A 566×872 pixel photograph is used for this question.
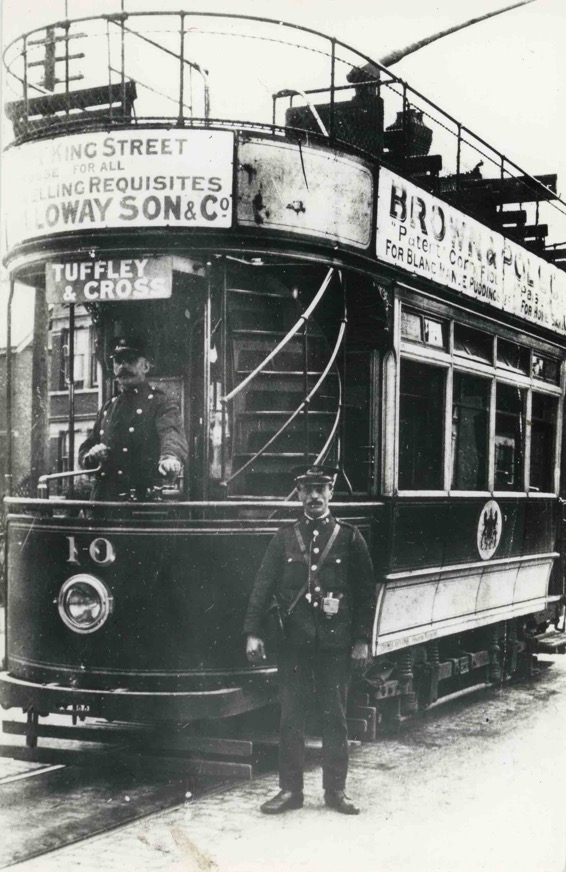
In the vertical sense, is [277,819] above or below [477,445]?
below

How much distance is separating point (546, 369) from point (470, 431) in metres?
1.99

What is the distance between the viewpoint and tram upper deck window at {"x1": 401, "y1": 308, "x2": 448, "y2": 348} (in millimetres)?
7035

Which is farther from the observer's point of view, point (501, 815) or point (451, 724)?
point (451, 724)

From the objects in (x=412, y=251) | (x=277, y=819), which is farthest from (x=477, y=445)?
(x=277, y=819)

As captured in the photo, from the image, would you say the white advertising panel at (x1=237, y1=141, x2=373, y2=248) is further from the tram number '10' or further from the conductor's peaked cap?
the tram number '10'

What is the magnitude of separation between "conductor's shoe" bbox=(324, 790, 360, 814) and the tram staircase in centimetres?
167

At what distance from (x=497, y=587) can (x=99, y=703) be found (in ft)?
13.9

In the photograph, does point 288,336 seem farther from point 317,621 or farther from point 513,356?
point 513,356

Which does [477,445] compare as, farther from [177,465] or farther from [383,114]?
[177,465]

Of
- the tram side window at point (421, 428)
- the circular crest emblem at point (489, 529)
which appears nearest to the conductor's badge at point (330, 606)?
the tram side window at point (421, 428)

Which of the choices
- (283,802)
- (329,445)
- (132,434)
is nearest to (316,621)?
(283,802)

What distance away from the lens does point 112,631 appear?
5.55 meters

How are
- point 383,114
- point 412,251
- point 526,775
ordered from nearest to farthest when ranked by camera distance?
1. point 526,775
2. point 412,251
3. point 383,114

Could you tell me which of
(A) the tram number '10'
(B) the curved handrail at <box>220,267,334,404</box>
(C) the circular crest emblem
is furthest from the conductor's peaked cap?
(C) the circular crest emblem
